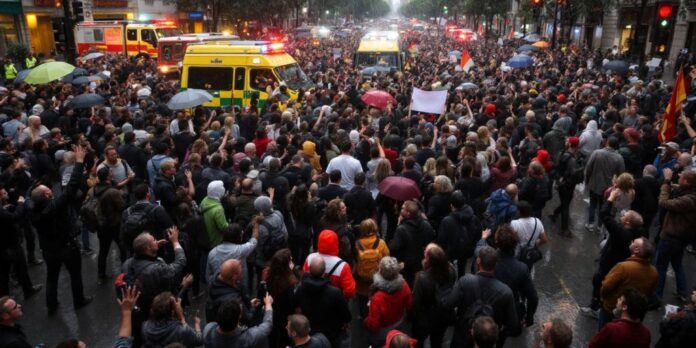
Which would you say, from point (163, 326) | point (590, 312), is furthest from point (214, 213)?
point (590, 312)

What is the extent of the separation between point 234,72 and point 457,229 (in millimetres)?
10832

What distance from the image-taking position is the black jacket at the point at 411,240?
583 cm

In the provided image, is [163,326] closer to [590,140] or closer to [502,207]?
[502,207]

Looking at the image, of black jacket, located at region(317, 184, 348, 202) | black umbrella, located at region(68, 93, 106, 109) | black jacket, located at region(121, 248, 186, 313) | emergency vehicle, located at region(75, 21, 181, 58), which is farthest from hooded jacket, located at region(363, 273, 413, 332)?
emergency vehicle, located at region(75, 21, 181, 58)

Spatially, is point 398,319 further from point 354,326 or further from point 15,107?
point 15,107

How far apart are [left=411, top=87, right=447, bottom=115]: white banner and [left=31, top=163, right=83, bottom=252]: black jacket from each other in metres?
7.80

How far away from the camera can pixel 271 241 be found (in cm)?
600

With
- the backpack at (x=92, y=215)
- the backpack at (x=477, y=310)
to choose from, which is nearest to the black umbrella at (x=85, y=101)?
the backpack at (x=92, y=215)

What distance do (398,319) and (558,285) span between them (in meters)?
3.80

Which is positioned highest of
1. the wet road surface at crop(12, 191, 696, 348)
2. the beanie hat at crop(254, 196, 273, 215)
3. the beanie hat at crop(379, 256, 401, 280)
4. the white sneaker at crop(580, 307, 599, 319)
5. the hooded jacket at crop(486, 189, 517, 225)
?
the beanie hat at crop(254, 196, 273, 215)

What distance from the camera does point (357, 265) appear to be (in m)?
5.67

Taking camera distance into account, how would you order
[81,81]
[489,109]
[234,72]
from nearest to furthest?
1. [489,109]
2. [234,72]
3. [81,81]

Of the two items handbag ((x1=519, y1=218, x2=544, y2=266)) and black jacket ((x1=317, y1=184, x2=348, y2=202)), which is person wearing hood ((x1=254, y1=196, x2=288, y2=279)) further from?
handbag ((x1=519, y1=218, x2=544, y2=266))

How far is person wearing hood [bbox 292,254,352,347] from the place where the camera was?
4656mm
